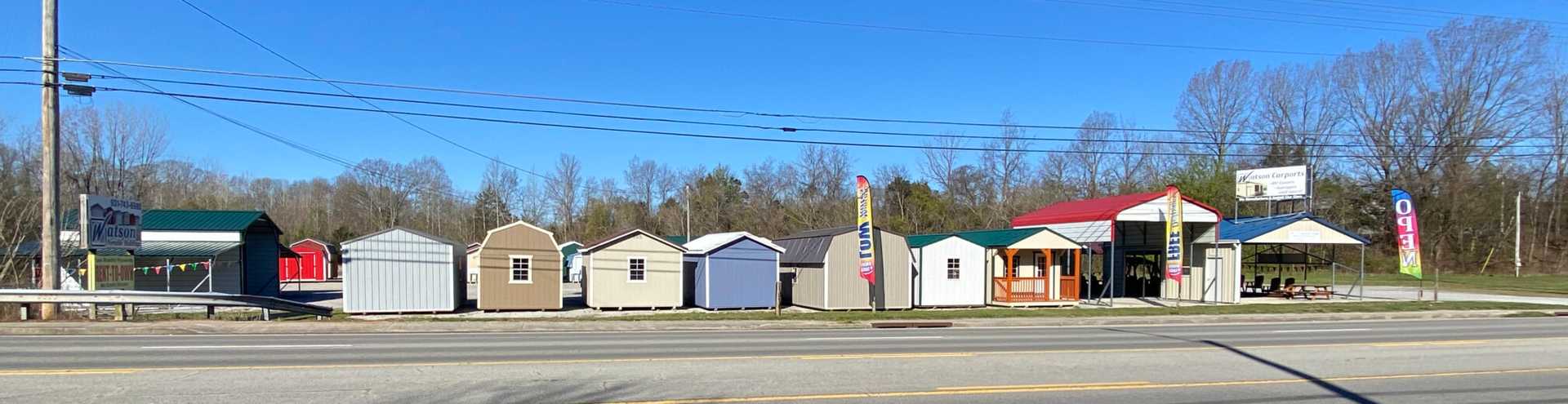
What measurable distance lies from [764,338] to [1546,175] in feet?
247

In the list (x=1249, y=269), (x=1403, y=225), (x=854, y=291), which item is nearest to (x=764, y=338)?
(x=854, y=291)

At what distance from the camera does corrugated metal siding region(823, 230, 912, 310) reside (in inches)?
1056

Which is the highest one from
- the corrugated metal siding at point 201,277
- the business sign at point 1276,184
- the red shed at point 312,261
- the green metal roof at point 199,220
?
the business sign at point 1276,184

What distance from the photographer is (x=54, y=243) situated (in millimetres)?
18812

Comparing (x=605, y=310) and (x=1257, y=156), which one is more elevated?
(x=1257, y=156)

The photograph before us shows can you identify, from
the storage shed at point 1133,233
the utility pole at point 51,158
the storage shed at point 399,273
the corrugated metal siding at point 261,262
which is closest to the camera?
the utility pole at point 51,158

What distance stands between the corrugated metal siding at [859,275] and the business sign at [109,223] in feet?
61.3

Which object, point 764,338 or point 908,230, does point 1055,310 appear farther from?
point 908,230

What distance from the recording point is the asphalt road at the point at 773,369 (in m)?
9.12

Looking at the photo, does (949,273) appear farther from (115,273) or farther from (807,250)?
(115,273)

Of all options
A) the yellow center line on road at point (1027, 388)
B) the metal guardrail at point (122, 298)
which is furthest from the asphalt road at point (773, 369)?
the metal guardrail at point (122, 298)

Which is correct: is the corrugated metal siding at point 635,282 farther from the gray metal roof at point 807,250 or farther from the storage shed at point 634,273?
the gray metal roof at point 807,250

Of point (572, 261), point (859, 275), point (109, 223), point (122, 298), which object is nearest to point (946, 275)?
point (859, 275)

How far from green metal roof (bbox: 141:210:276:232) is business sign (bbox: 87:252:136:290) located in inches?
66.4
